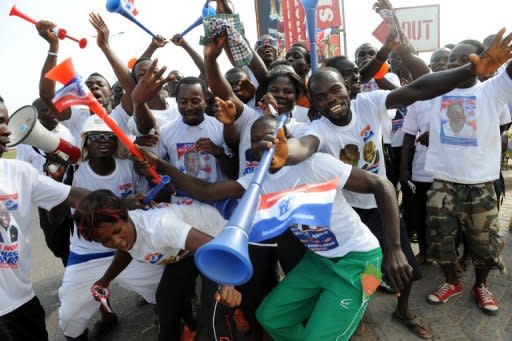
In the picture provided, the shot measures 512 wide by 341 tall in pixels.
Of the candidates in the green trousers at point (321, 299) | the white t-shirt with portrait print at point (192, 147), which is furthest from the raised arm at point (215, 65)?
the green trousers at point (321, 299)

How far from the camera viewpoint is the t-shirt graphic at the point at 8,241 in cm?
202

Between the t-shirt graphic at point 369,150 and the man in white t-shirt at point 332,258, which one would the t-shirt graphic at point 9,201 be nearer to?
the man in white t-shirt at point 332,258

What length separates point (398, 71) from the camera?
16.5ft

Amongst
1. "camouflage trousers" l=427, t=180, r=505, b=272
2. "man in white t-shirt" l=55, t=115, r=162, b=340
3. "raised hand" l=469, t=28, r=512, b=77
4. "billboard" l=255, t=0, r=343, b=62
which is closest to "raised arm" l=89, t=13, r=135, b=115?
"man in white t-shirt" l=55, t=115, r=162, b=340

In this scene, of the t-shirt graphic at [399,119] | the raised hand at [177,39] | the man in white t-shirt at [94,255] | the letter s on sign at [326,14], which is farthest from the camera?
the letter s on sign at [326,14]

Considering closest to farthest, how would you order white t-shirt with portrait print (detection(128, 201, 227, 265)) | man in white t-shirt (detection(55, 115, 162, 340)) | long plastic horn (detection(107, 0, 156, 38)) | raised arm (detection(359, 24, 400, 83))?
white t-shirt with portrait print (detection(128, 201, 227, 265)), man in white t-shirt (detection(55, 115, 162, 340)), raised arm (detection(359, 24, 400, 83)), long plastic horn (detection(107, 0, 156, 38))

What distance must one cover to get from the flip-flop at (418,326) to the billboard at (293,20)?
989 centimetres

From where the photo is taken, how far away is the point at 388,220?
1.99 m

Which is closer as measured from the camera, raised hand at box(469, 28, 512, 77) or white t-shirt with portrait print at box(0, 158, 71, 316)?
raised hand at box(469, 28, 512, 77)

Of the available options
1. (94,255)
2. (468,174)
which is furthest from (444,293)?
(94,255)

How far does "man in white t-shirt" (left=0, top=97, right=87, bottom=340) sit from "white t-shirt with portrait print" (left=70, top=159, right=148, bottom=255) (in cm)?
50

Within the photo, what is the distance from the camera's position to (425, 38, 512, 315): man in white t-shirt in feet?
8.88

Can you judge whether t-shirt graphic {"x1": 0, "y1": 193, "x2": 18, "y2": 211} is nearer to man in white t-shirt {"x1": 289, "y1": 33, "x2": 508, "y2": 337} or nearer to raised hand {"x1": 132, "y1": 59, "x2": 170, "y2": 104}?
raised hand {"x1": 132, "y1": 59, "x2": 170, "y2": 104}

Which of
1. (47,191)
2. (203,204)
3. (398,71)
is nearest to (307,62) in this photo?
(398,71)
